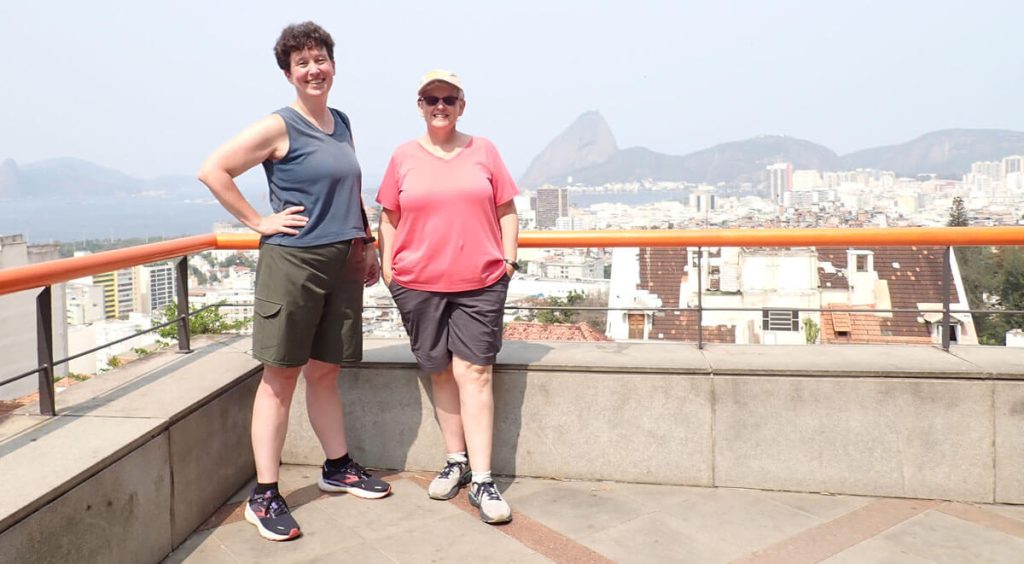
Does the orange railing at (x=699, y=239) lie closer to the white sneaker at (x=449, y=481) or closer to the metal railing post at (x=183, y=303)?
the metal railing post at (x=183, y=303)

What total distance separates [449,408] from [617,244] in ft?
3.53

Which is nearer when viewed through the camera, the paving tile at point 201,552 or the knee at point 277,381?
the paving tile at point 201,552

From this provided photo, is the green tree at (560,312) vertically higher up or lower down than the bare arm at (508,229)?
lower down

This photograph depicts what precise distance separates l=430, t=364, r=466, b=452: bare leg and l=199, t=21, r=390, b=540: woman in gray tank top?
0.50 meters

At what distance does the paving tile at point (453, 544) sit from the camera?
2.75 metres

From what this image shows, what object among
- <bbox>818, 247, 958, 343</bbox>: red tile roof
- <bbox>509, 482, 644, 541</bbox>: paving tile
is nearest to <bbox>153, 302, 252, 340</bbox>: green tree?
<bbox>509, 482, 644, 541</bbox>: paving tile

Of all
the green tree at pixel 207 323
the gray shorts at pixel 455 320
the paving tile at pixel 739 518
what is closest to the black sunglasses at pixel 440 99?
the gray shorts at pixel 455 320

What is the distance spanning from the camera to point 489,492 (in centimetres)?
314

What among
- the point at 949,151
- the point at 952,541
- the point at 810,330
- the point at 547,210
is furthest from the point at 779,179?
the point at 952,541

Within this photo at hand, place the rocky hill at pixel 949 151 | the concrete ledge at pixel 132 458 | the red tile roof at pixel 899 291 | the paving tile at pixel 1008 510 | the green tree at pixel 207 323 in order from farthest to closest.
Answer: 1. the rocky hill at pixel 949 151
2. the green tree at pixel 207 323
3. the red tile roof at pixel 899 291
4. the paving tile at pixel 1008 510
5. the concrete ledge at pixel 132 458

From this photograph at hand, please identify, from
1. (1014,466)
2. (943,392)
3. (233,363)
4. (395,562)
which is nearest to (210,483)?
(233,363)

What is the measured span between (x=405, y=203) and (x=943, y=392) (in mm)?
2362

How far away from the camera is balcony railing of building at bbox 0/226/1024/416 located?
2.67 meters

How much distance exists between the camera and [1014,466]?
3.19 metres
